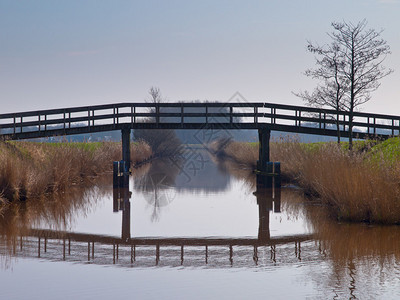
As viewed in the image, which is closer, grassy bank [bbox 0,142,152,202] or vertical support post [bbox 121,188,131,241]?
vertical support post [bbox 121,188,131,241]

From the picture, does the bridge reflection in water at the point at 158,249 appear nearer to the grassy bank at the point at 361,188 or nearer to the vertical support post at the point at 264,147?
the grassy bank at the point at 361,188

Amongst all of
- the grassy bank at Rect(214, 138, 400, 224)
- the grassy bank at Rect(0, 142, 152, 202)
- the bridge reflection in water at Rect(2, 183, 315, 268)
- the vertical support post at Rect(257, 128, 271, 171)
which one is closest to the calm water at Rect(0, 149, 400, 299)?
the bridge reflection in water at Rect(2, 183, 315, 268)

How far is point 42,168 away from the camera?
2034 centimetres

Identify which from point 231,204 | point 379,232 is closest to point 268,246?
point 379,232

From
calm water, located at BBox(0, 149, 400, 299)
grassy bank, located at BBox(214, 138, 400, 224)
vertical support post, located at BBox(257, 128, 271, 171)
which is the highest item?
vertical support post, located at BBox(257, 128, 271, 171)

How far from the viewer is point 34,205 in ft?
54.3

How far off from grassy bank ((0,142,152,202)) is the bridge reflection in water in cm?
482

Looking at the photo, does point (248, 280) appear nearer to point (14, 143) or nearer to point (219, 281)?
point (219, 281)

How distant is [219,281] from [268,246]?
302cm

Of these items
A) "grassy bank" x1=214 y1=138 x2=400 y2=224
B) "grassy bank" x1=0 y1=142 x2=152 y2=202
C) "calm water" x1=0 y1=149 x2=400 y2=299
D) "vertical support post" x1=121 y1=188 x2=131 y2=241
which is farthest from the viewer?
"grassy bank" x1=0 y1=142 x2=152 y2=202

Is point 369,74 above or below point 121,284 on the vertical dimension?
above

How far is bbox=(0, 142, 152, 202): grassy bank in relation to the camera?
16.7 m

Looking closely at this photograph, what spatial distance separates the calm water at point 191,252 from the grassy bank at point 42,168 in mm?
895

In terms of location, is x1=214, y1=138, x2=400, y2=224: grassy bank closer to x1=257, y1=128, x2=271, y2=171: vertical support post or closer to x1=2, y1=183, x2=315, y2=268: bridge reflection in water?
x1=2, y1=183, x2=315, y2=268: bridge reflection in water
